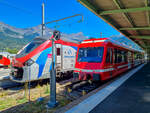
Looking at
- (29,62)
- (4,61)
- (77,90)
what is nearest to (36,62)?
(29,62)

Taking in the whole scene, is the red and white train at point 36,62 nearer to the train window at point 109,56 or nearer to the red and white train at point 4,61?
the train window at point 109,56

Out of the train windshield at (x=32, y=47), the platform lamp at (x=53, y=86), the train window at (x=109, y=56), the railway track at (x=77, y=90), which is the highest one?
the train windshield at (x=32, y=47)

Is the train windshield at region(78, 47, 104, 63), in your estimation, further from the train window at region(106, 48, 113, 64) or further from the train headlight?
the train headlight

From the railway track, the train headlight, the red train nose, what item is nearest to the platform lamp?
the railway track

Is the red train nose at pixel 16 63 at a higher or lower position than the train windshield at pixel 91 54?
lower

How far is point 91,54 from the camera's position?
856 cm

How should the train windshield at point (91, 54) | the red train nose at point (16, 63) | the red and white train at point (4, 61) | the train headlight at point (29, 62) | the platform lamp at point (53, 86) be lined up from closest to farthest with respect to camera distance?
1. the platform lamp at point (53, 86)
2. the train headlight at point (29, 62)
3. the red train nose at point (16, 63)
4. the train windshield at point (91, 54)
5. the red and white train at point (4, 61)

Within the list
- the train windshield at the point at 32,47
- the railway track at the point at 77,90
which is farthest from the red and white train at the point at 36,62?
the railway track at the point at 77,90

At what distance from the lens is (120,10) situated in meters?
8.23

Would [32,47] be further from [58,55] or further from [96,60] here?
[96,60]

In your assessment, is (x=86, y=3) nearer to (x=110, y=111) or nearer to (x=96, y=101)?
(x=96, y=101)

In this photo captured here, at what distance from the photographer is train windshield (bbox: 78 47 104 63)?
8.17m

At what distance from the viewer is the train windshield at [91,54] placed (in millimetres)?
8172

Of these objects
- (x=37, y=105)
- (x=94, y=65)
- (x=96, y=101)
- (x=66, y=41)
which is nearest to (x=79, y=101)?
(x=96, y=101)
